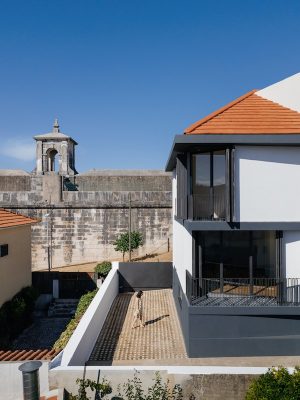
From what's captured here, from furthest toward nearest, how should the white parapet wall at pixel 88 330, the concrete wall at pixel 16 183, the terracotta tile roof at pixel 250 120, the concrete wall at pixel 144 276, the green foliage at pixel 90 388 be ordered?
the concrete wall at pixel 16 183, the concrete wall at pixel 144 276, the terracotta tile roof at pixel 250 120, the white parapet wall at pixel 88 330, the green foliage at pixel 90 388

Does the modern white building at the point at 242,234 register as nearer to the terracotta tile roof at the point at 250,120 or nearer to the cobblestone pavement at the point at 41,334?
the terracotta tile roof at the point at 250,120

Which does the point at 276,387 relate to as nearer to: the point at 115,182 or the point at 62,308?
the point at 62,308

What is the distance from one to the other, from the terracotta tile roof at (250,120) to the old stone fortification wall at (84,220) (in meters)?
15.2

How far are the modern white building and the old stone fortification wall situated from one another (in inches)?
604

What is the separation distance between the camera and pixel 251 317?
8.98 m

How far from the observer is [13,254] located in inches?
607

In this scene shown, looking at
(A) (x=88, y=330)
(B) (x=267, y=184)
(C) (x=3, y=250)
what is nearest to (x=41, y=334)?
(C) (x=3, y=250)

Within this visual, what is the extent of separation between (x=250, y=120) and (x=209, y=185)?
2.55 metres

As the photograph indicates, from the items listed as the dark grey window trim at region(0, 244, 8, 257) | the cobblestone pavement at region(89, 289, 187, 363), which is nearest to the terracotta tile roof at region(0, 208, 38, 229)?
the dark grey window trim at region(0, 244, 8, 257)

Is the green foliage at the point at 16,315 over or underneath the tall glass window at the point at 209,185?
underneath

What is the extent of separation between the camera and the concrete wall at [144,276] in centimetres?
1689

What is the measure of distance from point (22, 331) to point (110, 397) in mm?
10488

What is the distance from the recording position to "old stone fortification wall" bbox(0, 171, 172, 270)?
82.2 ft

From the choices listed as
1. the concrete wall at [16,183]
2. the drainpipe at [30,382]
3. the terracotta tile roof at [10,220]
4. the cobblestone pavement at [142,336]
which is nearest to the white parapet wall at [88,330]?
the cobblestone pavement at [142,336]
